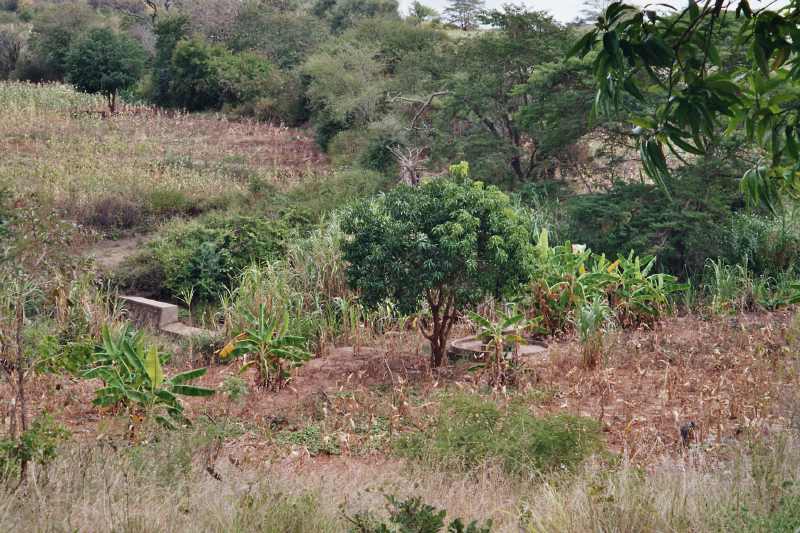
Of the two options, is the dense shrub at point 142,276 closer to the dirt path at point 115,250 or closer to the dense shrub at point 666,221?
the dirt path at point 115,250

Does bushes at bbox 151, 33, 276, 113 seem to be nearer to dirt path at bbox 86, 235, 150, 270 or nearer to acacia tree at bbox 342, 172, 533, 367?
dirt path at bbox 86, 235, 150, 270

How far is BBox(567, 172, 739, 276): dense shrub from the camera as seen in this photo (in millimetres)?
9695

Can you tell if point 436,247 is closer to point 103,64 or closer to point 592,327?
point 592,327

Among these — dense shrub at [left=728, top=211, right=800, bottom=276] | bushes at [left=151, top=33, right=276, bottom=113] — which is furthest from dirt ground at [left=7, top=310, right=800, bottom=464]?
bushes at [left=151, top=33, right=276, bottom=113]

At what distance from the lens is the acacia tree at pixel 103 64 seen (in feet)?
85.5

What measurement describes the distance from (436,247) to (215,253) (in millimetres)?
4157

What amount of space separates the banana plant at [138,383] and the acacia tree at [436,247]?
1.67m

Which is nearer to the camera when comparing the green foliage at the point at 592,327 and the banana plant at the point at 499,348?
the banana plant at the point at 499,348

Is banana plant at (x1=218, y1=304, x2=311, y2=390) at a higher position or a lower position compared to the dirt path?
higher

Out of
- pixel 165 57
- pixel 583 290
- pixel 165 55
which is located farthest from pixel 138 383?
pixel 165 55

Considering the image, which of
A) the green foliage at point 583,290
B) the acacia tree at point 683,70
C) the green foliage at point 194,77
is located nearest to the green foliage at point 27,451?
the acacia tree at point 683,70

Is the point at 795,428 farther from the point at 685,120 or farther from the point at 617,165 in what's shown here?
the point at 617,165

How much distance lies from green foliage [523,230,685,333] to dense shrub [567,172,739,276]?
1257 mm

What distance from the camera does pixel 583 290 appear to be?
8031 mm
